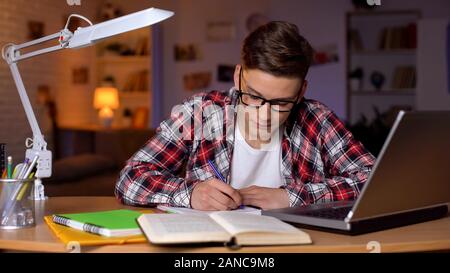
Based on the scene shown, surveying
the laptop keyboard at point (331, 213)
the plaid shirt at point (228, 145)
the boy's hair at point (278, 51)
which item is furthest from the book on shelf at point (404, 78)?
the laptop keyboard at point (331, 213)

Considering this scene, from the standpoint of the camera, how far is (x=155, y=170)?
1771 millimetres

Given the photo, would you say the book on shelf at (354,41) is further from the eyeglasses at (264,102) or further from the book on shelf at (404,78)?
the eyeglasses at (264,102)

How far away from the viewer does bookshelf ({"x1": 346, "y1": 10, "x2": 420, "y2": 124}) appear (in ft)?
20.8

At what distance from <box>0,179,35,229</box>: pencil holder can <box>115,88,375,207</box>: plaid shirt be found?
1.43ft

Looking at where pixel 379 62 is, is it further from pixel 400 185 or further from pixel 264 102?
pixel 400 185

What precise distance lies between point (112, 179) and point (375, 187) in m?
3.07

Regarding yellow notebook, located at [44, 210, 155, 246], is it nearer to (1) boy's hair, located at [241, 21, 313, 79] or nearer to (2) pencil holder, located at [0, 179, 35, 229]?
(2) pencil holder, located at [0, 179, 35, 229]

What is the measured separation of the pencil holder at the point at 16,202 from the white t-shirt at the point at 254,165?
74cm

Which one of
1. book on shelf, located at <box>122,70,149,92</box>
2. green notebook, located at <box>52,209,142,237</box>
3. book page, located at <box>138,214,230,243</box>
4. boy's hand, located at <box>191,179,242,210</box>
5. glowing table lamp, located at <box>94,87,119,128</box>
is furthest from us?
book on shelf, located at <box>122,70,149,92</box>

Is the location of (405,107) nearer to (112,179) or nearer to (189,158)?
(112,179)

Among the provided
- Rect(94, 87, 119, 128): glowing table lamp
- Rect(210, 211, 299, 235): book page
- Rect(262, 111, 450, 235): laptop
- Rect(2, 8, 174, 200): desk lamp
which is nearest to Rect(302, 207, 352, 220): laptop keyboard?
Rect(262, 111, 450, 235): laptop
